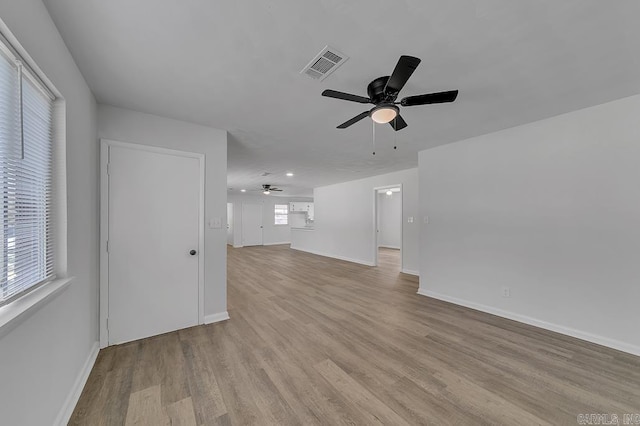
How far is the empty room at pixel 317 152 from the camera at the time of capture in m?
1.37

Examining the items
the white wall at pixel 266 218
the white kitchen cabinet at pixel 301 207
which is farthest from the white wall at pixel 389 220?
the white wall at pixel 266 218

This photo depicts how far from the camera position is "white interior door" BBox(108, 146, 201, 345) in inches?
98.7

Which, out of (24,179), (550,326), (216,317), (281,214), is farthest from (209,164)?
(281,214)

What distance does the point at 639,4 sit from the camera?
1340mm

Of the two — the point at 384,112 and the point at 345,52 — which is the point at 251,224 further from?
the point at 345,52

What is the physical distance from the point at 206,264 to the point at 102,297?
1001mm

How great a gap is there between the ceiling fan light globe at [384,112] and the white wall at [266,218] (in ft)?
30.9

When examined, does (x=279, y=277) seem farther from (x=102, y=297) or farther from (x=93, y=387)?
(x=93, y=387)

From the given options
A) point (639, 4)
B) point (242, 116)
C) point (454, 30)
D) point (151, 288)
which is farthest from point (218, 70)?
point (639, 4)

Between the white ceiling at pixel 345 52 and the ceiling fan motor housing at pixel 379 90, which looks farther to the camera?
the ceiling fan motor housing at pixel 379 90

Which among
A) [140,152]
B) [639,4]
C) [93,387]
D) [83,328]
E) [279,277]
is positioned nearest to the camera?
[639,4]

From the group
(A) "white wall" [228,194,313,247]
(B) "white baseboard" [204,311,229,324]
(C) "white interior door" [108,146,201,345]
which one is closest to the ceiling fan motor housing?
(C) "white interior door" [108,146,201,345]

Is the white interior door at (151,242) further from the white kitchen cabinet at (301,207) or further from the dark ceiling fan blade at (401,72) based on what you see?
the white kitchen cabinet at (301,207)

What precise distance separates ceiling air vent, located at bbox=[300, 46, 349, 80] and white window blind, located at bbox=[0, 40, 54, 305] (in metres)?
1.59
